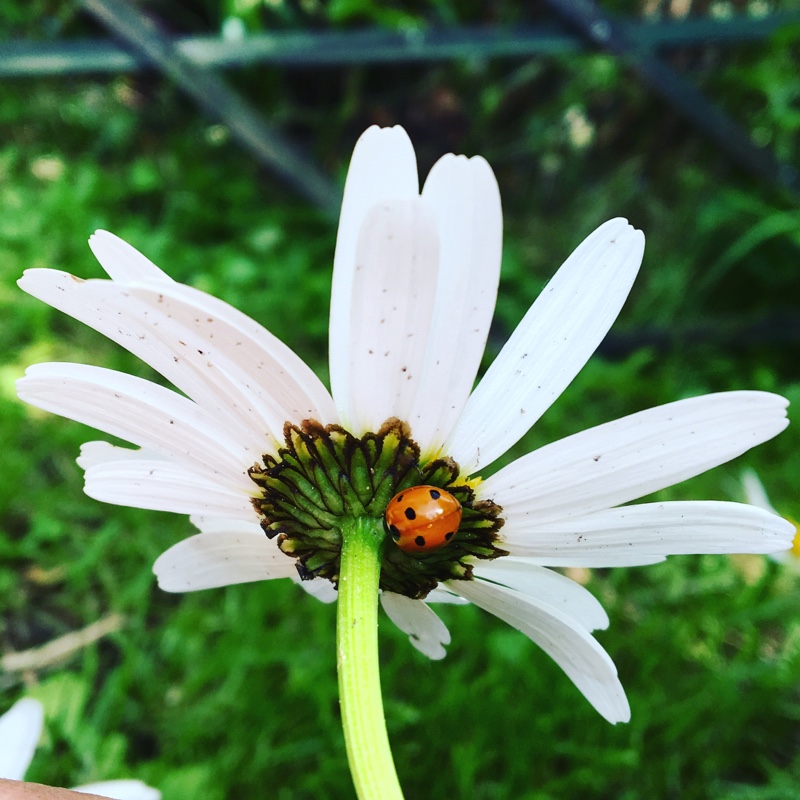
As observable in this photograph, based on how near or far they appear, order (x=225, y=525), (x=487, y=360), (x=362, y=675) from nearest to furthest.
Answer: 1. (x=362, y=675)
2. (x=225, y=525)
3. (x=487, y=360)

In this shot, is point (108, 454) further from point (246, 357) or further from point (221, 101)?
point (221, 101)

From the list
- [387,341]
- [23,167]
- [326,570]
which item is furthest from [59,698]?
[23,167]

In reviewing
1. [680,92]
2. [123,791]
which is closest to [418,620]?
[123,791]

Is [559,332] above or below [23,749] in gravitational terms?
above

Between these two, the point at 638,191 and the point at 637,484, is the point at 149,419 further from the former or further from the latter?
the point at 638,191

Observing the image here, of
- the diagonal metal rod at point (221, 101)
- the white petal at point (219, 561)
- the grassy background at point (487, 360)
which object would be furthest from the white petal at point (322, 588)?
the diagonal metal rod at point (221, 101)

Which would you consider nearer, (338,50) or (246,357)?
→ (246,357)

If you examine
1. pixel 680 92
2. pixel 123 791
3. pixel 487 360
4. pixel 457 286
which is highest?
pixel 680 92

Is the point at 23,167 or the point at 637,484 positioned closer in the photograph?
the point at 637,484
